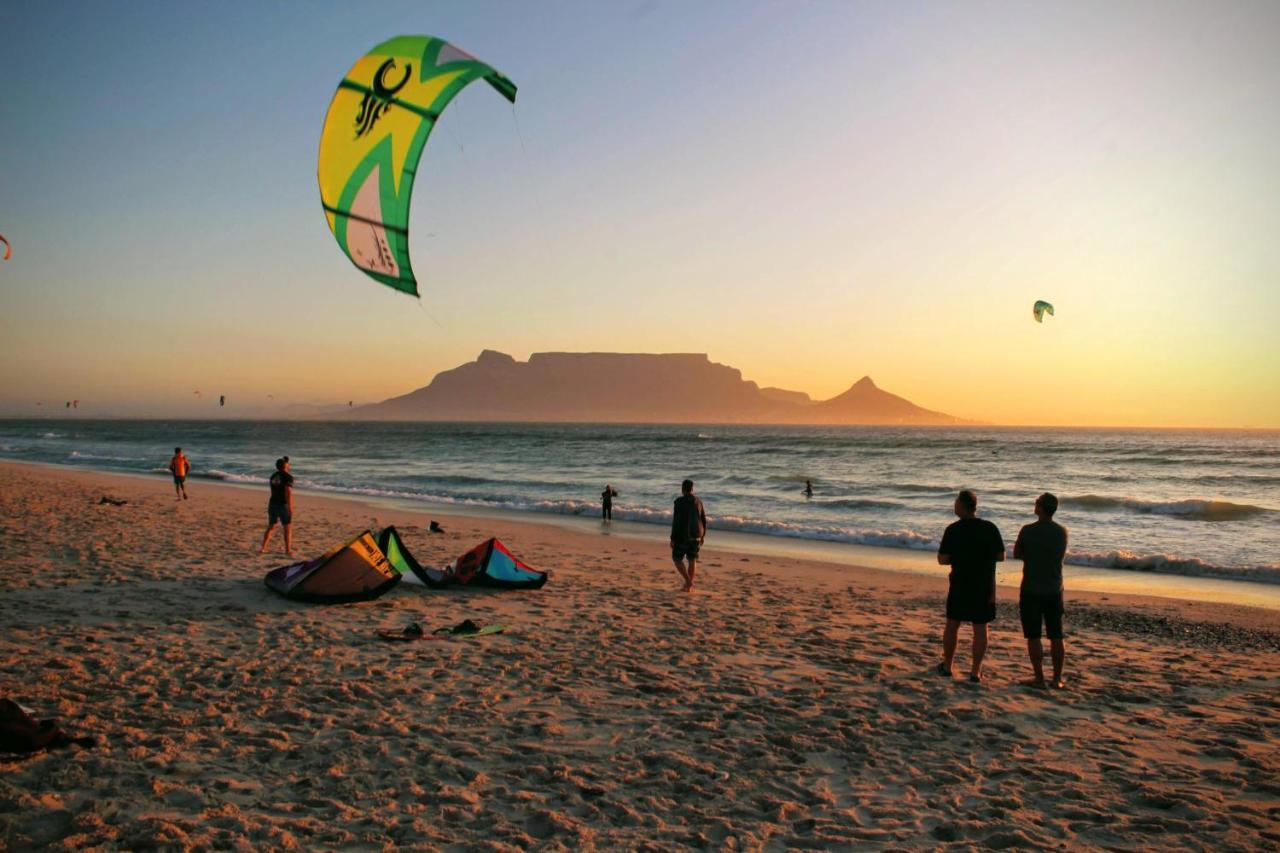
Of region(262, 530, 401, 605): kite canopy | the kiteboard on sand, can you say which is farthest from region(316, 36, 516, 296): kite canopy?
region(262, 530, 401, 605): kite canopy

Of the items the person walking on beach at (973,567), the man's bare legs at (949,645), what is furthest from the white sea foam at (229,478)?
the person walking on beach at (973,567)

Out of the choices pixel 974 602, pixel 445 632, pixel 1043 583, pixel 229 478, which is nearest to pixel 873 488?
pixel 229 478

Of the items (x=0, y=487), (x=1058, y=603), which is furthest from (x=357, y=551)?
(x=0, y=487)

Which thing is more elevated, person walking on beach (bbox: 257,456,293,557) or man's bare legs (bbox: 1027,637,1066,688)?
person walking on beach (bbox: 257,456,293,557)

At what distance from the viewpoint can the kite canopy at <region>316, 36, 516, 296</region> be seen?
511cm

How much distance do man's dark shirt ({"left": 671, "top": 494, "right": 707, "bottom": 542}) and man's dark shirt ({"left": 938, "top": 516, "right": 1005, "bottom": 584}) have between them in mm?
3578

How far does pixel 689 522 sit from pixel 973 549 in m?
3.81

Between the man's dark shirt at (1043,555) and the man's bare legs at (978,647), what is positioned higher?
the man's dark shirt at (1043,555)

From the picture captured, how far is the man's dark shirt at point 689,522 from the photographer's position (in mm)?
8742

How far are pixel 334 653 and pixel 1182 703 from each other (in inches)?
236

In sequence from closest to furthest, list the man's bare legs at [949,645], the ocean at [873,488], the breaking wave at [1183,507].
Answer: the man's bare legs at [949,645]
the ocean at [873,488]
the breaking wave at [1183,507]

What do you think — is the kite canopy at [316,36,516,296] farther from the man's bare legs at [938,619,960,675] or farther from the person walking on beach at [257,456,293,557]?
the person walking on beach at [257,456,293,557]

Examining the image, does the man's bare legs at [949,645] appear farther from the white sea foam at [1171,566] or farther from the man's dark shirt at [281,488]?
the white sea foam at [1171,566]

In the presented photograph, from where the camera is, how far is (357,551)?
24.9ft
